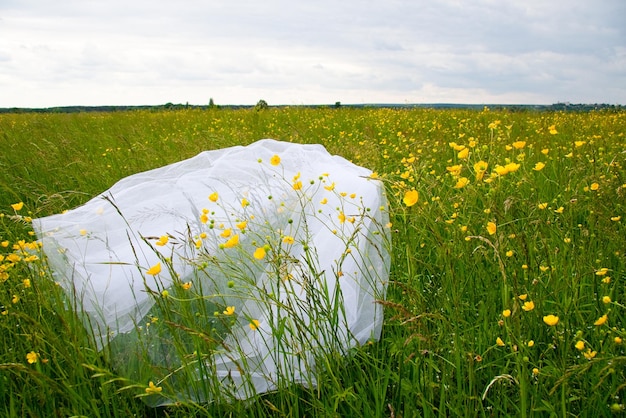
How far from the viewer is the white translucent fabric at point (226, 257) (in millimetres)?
1522

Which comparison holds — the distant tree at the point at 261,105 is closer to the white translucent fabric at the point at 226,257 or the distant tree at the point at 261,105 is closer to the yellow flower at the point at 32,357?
the white translucent fabric at the point at 226,257

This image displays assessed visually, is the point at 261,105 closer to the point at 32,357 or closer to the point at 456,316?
the point at 32,357

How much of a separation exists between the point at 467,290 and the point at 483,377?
1.59ft

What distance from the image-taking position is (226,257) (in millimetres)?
1379

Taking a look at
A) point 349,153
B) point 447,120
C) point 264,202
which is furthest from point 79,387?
point 447,120

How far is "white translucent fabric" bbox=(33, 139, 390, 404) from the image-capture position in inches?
59.9

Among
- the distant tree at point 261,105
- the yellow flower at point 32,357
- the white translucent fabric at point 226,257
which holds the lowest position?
the yellow flower at point 32,357

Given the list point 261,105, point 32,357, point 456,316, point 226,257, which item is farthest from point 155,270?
point 261,105

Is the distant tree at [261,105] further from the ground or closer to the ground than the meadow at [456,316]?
further from the ground

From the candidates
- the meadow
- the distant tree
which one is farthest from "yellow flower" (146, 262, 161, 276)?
the distant tree

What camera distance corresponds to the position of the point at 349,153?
4.66 meters

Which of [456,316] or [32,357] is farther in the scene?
[32,357]

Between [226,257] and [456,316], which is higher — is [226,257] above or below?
above

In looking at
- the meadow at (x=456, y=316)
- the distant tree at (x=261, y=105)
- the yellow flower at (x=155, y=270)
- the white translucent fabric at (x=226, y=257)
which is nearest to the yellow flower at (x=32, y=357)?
the meadow at (x=456, y=316)
